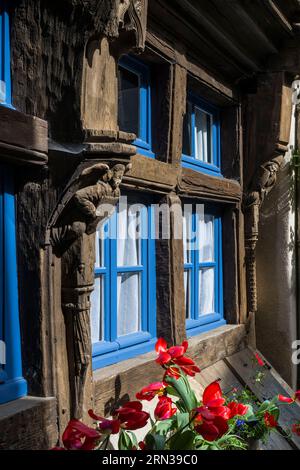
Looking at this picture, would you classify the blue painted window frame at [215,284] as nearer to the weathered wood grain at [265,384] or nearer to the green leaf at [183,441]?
the weathered wood grain at [265,384]

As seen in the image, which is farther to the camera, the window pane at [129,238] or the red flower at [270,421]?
the window pane at [129,238]

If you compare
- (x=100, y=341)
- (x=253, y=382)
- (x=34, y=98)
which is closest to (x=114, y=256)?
(x=100, y=341)

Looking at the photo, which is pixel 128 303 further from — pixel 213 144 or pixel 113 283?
pixel 213 144

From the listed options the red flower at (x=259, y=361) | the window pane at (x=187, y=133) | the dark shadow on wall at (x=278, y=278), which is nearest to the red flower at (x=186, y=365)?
the red flower at (x=259, y=361)

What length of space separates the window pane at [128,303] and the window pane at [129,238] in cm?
9

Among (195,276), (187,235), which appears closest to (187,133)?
(187,235)

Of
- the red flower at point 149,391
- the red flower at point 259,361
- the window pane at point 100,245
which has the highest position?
the window pane at point 100,245

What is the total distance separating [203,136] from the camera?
4309mm

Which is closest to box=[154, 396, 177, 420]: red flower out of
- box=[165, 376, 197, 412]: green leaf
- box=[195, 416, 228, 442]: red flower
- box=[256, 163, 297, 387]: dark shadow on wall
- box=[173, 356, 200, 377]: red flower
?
box=[165, 376, 197, 412]: green leaf

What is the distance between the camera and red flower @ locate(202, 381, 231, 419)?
80.4 inches

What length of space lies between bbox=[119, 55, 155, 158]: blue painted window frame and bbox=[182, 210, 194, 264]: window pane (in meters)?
0.61

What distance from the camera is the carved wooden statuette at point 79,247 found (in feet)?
7.64

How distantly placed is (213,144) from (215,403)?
106 inches

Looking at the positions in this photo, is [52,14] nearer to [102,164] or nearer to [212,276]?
[102,164]
